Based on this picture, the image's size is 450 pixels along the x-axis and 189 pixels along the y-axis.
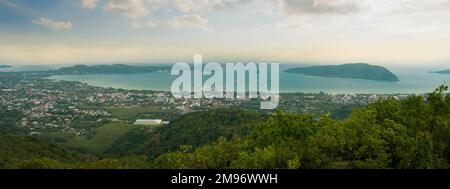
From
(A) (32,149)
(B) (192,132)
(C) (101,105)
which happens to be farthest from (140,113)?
(A) (32,149)

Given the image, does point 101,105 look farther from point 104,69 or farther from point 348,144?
point 104,69

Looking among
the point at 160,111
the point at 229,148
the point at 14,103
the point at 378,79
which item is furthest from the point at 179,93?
the point at 229,148

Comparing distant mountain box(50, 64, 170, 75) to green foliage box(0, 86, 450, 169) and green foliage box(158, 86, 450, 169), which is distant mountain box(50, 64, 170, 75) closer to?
green foliage box(0, 86, 450, 169)

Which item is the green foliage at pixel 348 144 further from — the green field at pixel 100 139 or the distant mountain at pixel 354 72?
the distant mountain at pixel 354 72

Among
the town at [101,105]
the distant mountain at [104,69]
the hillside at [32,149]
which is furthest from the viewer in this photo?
the distant mountain at [104,69]

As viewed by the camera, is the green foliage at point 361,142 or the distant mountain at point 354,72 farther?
the distant mountain at point 354,72

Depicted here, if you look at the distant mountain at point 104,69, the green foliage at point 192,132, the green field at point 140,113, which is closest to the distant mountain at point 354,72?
the distant mountain at point 104,69

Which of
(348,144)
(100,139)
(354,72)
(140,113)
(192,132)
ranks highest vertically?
(354,72)
